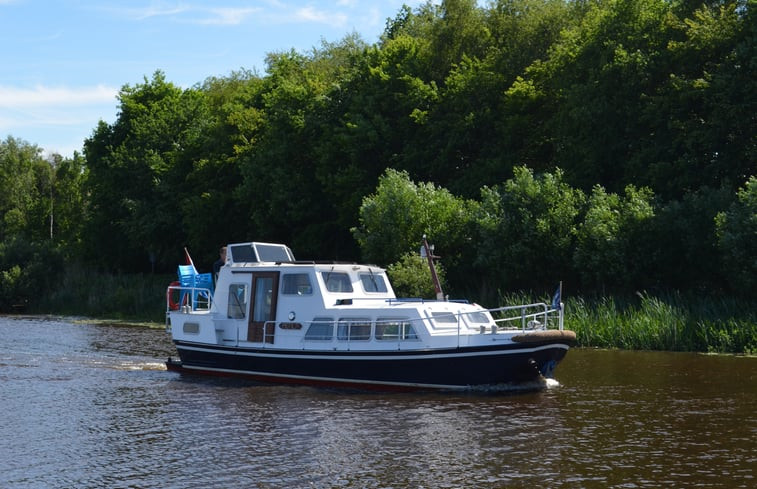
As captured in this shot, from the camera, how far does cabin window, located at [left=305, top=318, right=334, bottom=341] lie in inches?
1121

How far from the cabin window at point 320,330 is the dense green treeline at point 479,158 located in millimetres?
16684

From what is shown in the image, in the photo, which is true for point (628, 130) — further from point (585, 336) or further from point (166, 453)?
point (166, 453)

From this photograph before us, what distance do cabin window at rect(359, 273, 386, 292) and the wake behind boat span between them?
0.12ft

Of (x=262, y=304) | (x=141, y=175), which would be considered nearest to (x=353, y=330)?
(x=262, y=304)

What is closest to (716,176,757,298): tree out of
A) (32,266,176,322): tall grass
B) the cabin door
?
the cabin door

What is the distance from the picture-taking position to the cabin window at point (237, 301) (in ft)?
99.5

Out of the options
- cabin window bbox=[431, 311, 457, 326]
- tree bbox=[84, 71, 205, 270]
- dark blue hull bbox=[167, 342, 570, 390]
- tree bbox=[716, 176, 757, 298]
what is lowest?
dark blue hull bbox=[167, 342, 570, 390]

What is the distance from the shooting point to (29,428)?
887 inches

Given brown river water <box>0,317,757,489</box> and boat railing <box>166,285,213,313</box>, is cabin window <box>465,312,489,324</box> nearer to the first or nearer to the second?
brown river water <box>0,317,757,489</box>

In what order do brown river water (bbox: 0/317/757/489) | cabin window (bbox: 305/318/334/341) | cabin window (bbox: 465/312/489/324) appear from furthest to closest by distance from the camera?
cabin window (bbox: 305/318/334/341), cabin window (bbox: 465/312/489/324), brown river water (bbox: 0/317/757/489)

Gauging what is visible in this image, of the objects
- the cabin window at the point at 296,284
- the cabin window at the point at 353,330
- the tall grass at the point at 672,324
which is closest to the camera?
the cabin window at the point at 353,330

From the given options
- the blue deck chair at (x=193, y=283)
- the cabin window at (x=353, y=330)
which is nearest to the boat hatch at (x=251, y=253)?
the blue deck chair at (x=193, y=283)

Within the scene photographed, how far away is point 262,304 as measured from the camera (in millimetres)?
29938

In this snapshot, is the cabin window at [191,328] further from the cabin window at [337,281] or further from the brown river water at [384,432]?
the cabin window at [337,281]
